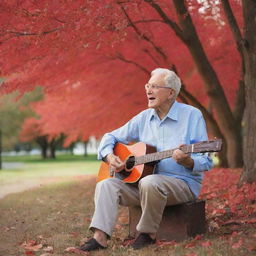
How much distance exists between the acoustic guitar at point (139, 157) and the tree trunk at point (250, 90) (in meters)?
2.99

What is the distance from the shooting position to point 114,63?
36.6ft

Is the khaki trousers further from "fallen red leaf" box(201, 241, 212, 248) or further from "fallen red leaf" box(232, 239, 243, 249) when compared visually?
"fallen red leaf" box(232, 239, 243, 249)

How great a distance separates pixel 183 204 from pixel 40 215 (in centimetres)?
346

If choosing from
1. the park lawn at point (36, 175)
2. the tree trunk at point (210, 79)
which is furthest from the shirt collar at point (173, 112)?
the park lawn at point (36, 175)

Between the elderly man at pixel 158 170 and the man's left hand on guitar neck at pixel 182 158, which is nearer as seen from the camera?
the man's left hand on guitar neck at pixel 182 158

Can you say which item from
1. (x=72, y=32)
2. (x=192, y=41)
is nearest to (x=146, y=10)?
(x=192, y=41)

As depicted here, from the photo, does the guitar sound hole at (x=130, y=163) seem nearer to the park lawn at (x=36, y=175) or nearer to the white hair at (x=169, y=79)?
the white hair at (x=169, y=79)

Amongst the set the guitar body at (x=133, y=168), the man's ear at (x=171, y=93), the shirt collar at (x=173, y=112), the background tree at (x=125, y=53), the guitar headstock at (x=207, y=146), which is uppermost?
the background tree at (x=125, y=53)

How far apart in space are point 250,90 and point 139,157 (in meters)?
3.32

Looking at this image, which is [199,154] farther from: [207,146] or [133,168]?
[133,168]

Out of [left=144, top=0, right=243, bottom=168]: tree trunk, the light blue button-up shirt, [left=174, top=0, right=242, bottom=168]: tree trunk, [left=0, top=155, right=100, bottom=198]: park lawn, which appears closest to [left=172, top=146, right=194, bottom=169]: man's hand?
the light blue button-up shirt

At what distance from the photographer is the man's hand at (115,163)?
4.24 metres

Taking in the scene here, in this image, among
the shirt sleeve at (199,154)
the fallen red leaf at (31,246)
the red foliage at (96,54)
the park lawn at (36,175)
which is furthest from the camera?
the park lawn at (36,175)

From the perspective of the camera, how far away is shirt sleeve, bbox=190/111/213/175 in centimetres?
387
